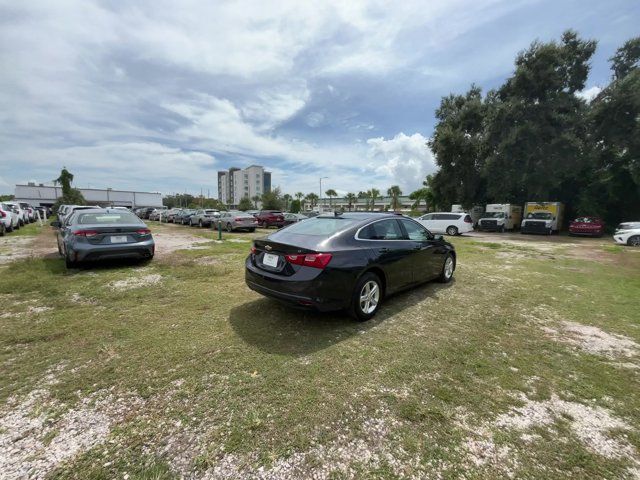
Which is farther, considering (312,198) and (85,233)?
(312,198)

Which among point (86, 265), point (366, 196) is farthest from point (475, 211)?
point (366, 196)

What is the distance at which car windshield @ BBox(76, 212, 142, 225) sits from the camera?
270 inches

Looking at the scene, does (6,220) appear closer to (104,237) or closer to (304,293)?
(104,237)

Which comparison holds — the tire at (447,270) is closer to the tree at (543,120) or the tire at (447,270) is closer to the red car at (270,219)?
the red car at (270,219)

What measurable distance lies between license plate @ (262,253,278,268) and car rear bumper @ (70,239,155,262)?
14.7 feet

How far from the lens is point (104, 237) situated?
6.57 m

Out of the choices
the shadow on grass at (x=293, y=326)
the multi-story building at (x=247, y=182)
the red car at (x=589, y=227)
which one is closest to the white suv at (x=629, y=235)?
the red car at (x=589, y=227)

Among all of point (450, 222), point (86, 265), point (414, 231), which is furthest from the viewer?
point (450, 222)

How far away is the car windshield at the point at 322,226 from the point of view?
4.20m

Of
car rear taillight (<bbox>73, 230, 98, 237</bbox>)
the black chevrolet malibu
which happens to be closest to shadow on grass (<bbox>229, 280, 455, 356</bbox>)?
the black chevrolet malibu

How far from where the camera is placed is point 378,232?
14.9 feet

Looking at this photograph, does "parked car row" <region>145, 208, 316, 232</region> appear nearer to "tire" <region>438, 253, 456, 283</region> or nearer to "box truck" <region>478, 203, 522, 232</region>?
"tire" <region>438, 253, 456, 283</region>

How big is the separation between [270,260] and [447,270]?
4.07 meters

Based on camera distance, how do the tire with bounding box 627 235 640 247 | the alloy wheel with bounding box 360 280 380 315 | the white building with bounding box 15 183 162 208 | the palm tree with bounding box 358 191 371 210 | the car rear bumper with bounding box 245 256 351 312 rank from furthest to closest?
the palm tree with bounding box 358 191 371 210 → the white building with bounding box 15 183 162 208 → the tire with bounding box 627 235 640 247 → the alloy wheel with bounding box 360 280 380 315 → the car rear bumper with bounding box 245 256 351 312
